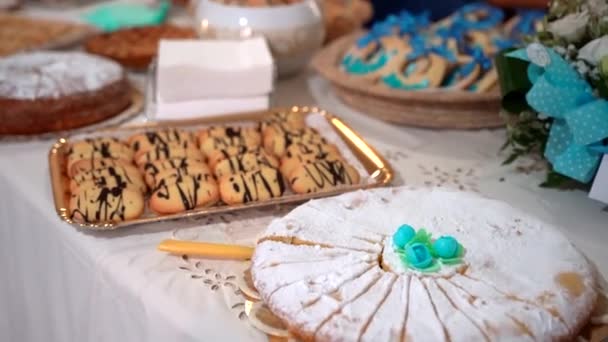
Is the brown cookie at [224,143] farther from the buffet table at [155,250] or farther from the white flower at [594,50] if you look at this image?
the white flower at [594,50]

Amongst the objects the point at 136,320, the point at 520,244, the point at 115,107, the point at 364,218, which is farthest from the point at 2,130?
the point at 520,244

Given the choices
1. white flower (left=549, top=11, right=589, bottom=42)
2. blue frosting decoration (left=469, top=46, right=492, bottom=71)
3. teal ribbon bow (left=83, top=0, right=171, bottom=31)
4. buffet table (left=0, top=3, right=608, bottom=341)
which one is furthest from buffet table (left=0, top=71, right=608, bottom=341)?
teal ribbon bow (left=83, top=0, right=171, bottom=31)

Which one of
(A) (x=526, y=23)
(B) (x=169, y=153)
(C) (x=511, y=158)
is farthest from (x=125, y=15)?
(C) (x=511, y=158)

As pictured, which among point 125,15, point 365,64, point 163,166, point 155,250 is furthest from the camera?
point 125,15

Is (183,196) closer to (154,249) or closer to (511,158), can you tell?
(154,249)

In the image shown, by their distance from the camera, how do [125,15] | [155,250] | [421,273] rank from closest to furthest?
[421,273] → [155,250] → [125,15]

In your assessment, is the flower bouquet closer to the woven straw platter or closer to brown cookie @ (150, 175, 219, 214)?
the woven straw platter

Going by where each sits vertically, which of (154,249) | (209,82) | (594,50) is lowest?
(154,249)
